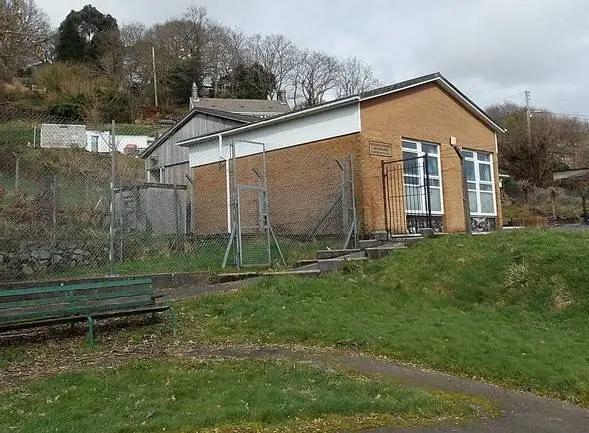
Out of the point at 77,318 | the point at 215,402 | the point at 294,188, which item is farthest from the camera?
the point at 294,188

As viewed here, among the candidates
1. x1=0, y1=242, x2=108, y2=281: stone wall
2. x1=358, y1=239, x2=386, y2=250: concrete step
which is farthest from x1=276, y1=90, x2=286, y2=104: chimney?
x1=0, y1=242, x2=108, y2=281: stone wall

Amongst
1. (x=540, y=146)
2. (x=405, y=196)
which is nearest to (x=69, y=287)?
(x=405, y=196)

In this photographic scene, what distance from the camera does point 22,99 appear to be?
45688mm

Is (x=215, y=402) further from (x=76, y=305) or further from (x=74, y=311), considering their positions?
(x=76, y=305)

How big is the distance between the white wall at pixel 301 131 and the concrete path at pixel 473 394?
921 cm

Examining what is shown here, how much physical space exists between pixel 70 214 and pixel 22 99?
3836 cm

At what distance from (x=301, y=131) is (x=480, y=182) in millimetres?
7547

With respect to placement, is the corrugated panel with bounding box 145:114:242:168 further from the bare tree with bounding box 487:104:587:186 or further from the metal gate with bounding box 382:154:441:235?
the bare tree with bounding box 487:104:587:186

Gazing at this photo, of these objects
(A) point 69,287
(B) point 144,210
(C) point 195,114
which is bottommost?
(A) point 69,287

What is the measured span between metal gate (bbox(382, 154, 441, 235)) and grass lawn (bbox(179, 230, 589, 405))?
3962mm

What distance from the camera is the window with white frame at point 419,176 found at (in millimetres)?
17531

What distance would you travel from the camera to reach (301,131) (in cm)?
1770

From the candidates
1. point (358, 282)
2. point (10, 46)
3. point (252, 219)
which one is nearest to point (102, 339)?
point (358, 282)

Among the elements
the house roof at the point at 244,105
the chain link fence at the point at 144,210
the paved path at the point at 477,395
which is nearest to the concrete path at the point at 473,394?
the paved path at the point at 477,395
